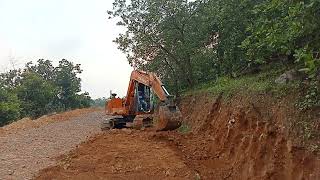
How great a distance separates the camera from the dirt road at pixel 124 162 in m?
11.4

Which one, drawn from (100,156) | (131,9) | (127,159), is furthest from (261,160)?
(131,9)

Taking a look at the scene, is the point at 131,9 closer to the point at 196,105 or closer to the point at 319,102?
the point at 196,105

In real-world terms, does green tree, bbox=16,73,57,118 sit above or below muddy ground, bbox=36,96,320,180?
above

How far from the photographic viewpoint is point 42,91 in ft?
165

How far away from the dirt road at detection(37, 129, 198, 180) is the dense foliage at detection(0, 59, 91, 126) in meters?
29.1

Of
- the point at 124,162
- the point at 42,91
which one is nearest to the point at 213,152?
the point at 124,162

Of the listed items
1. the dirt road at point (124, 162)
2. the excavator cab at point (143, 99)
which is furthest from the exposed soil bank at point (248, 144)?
the excavator cab at point (143, 99)

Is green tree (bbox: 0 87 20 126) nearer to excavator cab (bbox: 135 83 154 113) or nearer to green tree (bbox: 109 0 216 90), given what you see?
green tree (bbox: 109 0 216 90)

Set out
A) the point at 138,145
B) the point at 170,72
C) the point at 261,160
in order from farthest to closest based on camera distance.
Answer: the point at 170,72 < the point at 138,145 < the point at 261,160

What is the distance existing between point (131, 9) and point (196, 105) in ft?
29.3

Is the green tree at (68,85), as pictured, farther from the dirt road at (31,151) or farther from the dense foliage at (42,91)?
the dirt road at (31,151)

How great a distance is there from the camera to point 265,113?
11.0 metres

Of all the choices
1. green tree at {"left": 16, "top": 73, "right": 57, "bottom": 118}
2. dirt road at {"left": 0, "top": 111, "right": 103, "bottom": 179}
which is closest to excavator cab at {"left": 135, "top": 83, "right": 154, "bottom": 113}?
dirt road at {"left": 0, "top": 111, "right": 103, "bottom": 179}

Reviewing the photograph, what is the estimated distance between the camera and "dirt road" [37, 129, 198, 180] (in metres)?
11.4
